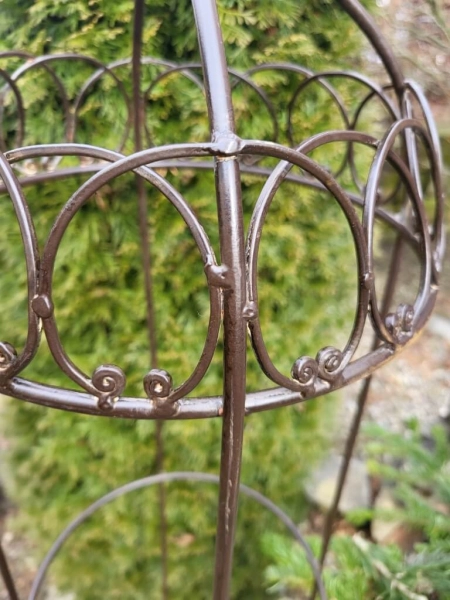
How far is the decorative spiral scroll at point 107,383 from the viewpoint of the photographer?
38 centimetres

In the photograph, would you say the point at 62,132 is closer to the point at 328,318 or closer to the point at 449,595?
the point at 328,318

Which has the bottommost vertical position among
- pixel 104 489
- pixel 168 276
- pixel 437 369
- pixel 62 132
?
pixel 104 489

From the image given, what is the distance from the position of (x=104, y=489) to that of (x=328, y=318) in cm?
71

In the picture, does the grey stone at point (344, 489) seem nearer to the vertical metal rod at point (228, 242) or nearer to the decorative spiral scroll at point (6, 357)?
the vertical metal rod at point (228, 242)

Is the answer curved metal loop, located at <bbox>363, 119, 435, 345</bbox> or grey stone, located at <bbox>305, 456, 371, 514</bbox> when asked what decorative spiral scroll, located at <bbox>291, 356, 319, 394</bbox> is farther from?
grey stone, located at <bbox>305, 456, 371, 514</bbox>

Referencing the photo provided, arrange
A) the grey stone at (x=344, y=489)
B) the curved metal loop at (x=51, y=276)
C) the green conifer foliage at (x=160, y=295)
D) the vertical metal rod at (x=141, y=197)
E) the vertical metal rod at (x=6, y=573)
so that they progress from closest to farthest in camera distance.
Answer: the curved metal loop at (x=51, y=276), the vertical metal rod at (x=6, y=573), the vertical metal rod at (x=141, y=197), the green conifer foliage at (x=160, y=295), the grey stone at (x=344, y=489)

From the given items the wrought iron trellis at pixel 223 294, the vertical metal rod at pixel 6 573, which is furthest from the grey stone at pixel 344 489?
the wrought iron trellis at pixel 223 294

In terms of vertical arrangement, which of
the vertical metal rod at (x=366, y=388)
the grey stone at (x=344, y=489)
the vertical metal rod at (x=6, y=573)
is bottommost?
the grey stone at (x=344, y=489)

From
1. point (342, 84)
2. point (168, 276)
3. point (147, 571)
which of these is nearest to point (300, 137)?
point (342, 84)

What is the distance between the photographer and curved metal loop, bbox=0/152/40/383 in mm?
361

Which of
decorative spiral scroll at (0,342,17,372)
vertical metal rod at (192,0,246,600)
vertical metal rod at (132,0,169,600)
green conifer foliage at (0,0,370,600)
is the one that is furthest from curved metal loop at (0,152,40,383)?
green conifer foliage at (0,0,370,600)

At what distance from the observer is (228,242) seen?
36cm

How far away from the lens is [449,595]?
0.80m

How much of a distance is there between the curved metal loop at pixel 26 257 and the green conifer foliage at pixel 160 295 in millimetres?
549
